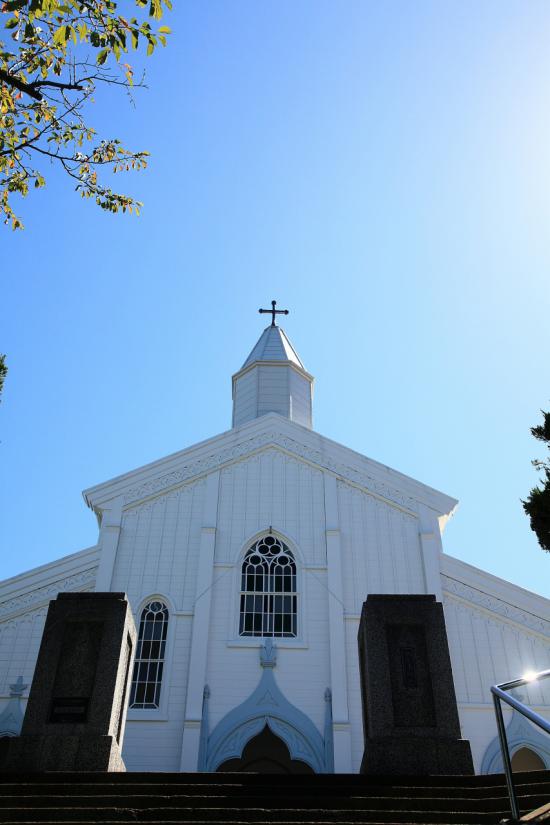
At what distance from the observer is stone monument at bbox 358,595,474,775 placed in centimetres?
948

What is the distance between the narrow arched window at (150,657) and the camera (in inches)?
667

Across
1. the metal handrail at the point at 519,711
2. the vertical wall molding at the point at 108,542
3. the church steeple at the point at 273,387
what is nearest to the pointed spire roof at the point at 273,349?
the church steeple at the point at 273,387

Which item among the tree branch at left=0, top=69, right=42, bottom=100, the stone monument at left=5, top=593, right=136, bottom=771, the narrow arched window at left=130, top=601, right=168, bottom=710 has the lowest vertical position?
the stone monument at left=5, top=593, right=136, bottom=771

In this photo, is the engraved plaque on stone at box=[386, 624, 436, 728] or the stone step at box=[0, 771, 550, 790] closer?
the stone step at box=[0, 771, 550, 790]

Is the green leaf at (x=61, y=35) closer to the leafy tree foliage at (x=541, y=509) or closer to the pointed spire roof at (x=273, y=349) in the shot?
the leafy tree foliage at (x=541, y=509)

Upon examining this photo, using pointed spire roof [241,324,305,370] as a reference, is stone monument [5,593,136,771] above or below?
below

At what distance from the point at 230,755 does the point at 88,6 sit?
1367cm

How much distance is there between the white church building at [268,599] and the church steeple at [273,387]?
4.04 meters

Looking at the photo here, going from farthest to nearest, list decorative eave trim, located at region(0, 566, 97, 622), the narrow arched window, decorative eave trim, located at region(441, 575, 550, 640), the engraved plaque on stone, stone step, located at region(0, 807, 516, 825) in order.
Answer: decorative eave trim, located at region(0, 566, 97, 622), decorative eave trim, located at region(441, 575, 550, 640), the narrow arched window, the engraved plaque on stone, stone step, located at region(0, 807, 516, 825)

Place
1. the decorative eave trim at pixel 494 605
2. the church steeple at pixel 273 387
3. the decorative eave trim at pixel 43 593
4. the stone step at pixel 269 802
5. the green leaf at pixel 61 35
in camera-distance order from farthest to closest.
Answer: the church steeple at pixel 273 387, the decorative eave trim at pixel 43 593, the decorative eave trim at pixel 494 605, the green leaf at pixel 61 35, the stone step at pixel 269 802

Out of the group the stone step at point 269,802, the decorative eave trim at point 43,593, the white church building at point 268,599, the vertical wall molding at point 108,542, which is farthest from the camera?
the vertical wall molding at point 108,542

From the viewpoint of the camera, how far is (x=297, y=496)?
19.8 metres

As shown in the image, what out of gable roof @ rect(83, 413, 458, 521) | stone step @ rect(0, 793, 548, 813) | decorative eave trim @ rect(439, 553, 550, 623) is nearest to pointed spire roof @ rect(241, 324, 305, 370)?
gable roof @ rect(83, 413, 458, 521)

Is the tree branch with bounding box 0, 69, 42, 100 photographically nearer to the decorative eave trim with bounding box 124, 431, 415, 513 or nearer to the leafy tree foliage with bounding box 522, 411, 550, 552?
the leafy tree foliage with bounding box 522, 411, 550, 552
